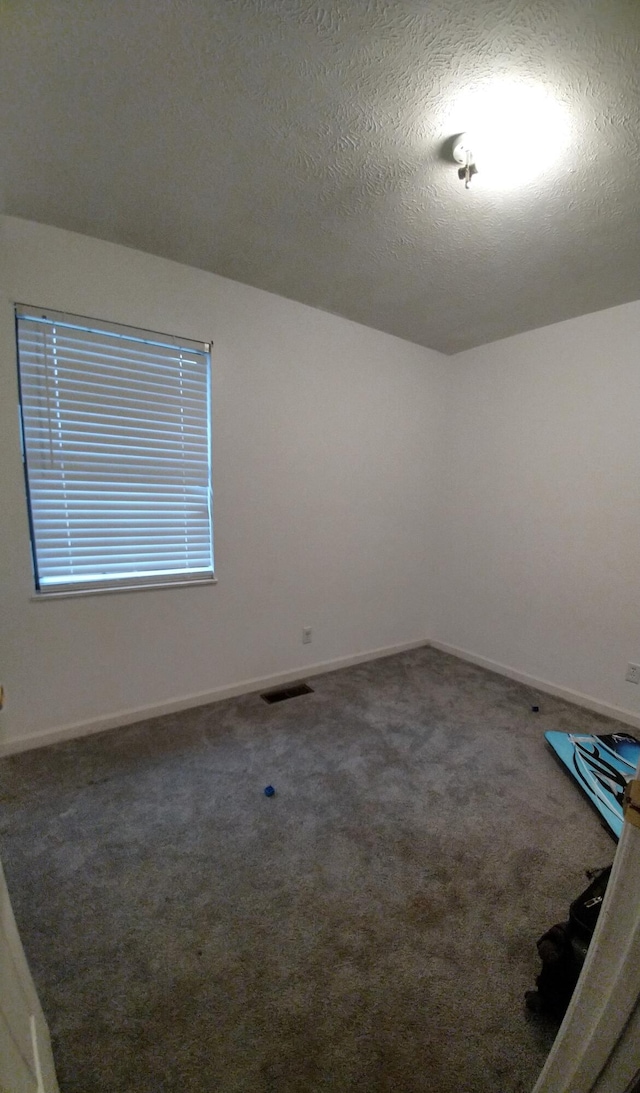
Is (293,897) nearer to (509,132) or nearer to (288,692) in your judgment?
(288,692)

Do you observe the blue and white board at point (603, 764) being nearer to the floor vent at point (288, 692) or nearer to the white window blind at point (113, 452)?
the floor vent at point (288, 692)

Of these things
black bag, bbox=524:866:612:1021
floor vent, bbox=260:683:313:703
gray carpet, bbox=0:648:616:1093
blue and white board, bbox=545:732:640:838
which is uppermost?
black bag, bbox=524:866:612:1021

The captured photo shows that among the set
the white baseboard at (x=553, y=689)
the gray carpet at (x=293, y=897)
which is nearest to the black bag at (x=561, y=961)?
the gray carpet at (x=293, y=897)

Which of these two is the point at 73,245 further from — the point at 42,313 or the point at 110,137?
the point at 110,137

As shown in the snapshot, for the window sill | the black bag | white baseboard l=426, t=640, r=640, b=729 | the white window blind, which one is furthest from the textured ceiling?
white baseboard l=426, t=640, r=640, b=729

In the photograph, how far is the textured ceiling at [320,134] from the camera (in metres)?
1.04

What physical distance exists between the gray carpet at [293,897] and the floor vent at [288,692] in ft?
1.12

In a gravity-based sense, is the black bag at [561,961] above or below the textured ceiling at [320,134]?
below

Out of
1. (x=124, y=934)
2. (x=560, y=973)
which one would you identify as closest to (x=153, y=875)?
(x=124, y=934)

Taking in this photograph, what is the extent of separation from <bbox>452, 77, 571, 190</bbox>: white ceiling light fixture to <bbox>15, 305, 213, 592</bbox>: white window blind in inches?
61.8

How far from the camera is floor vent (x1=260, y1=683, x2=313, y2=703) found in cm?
262

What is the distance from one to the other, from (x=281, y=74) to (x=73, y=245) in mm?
1337

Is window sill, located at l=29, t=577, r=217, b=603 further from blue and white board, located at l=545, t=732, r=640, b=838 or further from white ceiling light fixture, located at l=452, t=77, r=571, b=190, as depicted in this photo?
white ceiling light fixture, located at l=452, t=77, r=571, b=190

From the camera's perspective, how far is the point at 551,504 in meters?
2.78
